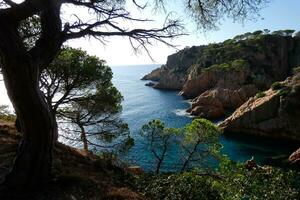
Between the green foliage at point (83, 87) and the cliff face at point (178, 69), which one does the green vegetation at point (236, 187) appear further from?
the cliff face at point (178, 69)

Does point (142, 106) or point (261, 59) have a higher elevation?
point (261, 59)

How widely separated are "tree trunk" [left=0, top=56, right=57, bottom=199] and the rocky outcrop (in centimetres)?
4804

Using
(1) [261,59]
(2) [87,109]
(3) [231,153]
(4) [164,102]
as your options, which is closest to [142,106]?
(4) [164,102]

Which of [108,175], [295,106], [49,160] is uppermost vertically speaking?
[49,160]

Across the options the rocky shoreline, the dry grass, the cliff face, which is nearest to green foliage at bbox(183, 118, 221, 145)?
the dry grass

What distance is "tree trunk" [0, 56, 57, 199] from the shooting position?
6.68 metres

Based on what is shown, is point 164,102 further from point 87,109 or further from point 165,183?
point 165,183

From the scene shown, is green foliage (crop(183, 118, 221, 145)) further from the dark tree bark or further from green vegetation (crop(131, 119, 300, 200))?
the dark tree bark

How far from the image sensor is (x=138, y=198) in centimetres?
913

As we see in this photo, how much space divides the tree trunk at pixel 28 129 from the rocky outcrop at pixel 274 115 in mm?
48042

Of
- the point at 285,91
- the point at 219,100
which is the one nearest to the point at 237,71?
the point at 219,100

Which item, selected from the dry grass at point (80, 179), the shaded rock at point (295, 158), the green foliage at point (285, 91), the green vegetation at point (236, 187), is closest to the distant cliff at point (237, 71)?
the green foliage at point (285, 91)

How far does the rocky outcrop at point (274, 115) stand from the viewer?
51125 millimetres

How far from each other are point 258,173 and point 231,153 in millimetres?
37966
